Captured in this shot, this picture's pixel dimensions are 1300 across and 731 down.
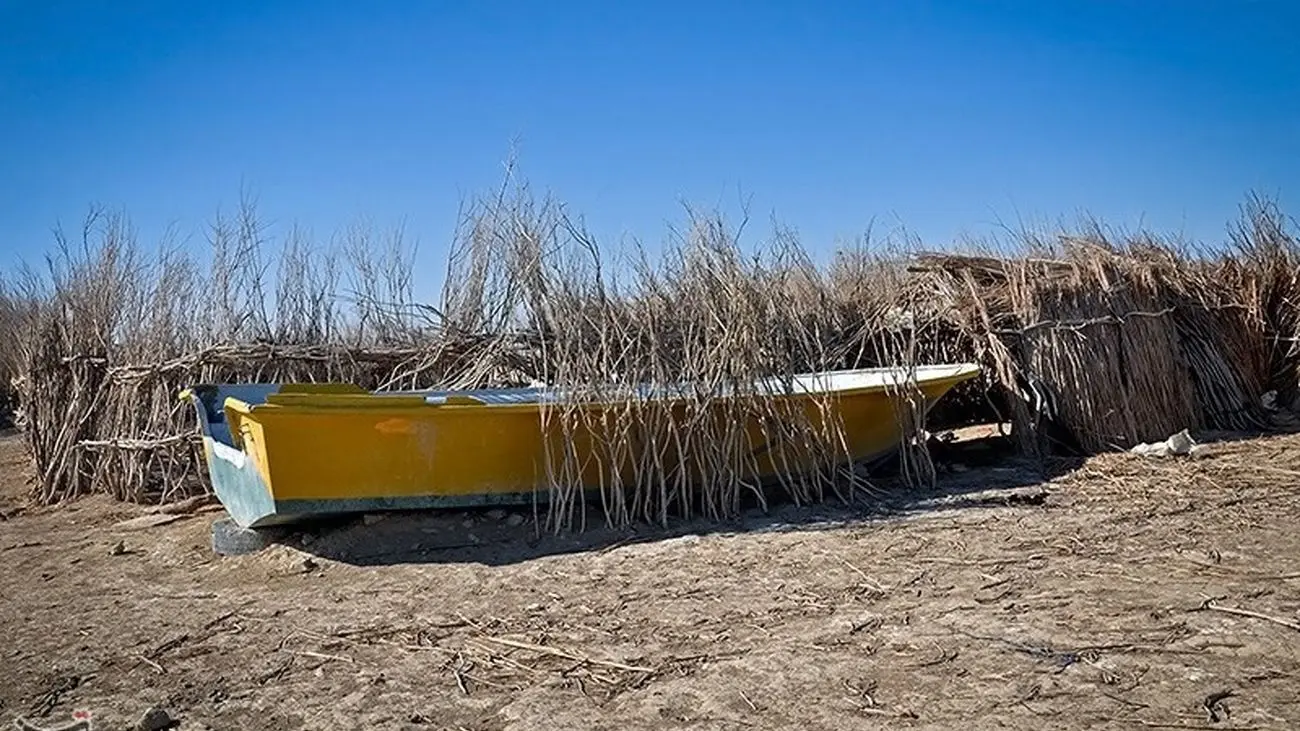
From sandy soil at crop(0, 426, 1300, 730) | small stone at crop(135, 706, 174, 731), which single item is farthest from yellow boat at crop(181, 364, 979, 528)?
small stone at crop(135, 706, 174, 731)

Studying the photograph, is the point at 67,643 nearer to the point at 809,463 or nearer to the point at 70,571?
the point at 70,571

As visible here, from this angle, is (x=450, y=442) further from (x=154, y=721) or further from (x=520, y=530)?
(x=154, y=721)

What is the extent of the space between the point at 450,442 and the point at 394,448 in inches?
11.9

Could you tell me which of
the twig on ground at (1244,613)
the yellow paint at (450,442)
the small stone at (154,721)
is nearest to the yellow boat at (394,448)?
the yellow paint at (450,442)

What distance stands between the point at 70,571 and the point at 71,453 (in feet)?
9.87

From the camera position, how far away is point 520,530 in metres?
5.24

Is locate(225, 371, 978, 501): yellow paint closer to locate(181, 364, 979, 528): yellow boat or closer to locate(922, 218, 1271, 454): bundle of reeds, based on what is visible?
locate(181, 364, 979, 528): yellow boat

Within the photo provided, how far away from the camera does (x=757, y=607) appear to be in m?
3.76

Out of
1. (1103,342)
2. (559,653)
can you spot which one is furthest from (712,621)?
(1103,342)

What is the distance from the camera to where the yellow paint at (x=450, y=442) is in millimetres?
4605

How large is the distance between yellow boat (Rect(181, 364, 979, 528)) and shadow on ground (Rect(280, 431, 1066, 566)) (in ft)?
0.57

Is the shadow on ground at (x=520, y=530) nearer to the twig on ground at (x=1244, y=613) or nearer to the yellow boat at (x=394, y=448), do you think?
the yellow boat at (x=394, y=448)

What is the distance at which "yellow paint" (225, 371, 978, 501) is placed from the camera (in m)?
4.61

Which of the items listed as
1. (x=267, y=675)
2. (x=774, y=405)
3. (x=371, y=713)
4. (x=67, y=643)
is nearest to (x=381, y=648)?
(x=267, y=675)
